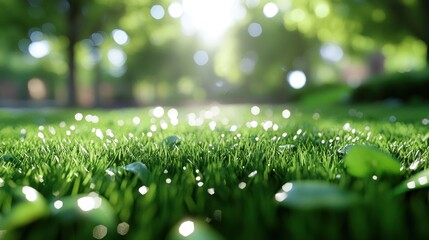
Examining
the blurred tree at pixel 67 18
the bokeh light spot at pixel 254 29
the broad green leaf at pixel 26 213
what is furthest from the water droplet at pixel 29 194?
the bokeh light spot at pixel 254 29

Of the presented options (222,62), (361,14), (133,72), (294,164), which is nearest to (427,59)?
(361,14)

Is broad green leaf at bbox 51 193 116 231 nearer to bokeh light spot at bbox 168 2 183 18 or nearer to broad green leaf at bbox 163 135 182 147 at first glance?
broad green leaf at bbox 163 135 182 147

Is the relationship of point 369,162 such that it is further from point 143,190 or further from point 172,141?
point 172,141

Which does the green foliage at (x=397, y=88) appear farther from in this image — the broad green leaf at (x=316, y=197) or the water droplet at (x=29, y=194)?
the water droplet at (x=29, y=194)

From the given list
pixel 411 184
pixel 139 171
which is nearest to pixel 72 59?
pixel 139 171

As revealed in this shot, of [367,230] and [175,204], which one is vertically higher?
[175,204]

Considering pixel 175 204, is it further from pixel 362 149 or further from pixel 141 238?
pixel 362 149
